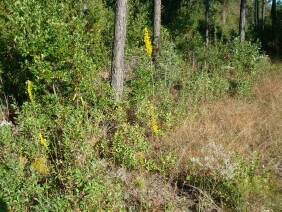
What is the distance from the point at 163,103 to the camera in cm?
540

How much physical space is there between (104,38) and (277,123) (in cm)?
706

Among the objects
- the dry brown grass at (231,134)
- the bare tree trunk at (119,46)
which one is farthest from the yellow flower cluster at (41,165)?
the bare tree trunk at (119,46)

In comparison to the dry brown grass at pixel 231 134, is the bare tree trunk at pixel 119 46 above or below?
above

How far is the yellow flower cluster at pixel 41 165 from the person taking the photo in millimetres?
3456

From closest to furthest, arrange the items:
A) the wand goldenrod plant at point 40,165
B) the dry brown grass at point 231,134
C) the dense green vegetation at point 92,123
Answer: the dense green vegetation at point 92,123 < the wand goldenrod plant at point 40,165 < the dry brown grass at point 231,134

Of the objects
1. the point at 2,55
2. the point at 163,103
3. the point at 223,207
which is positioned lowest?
the point at 223,207

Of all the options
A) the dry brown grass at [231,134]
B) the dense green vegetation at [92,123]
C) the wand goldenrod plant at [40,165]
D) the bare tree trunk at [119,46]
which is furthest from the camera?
the bare tree trunk at [119,46]

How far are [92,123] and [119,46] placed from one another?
67.5 inches

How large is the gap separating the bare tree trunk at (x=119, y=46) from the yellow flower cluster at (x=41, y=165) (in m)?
2.15

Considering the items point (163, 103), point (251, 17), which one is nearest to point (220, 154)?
point (163, 103)

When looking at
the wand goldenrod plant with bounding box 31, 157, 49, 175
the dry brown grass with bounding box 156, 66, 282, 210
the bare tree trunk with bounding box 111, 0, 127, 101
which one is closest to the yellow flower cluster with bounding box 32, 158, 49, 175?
the wand goldenrod plant with bounding box 31, 157, 49, 175

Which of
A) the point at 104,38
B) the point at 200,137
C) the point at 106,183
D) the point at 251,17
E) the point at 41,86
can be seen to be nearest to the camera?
the point at 106,183

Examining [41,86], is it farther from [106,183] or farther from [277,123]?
[277,123]

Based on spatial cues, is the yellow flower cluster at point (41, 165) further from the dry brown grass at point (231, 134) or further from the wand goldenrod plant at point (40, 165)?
the dry brown grass at point (231, 134)
